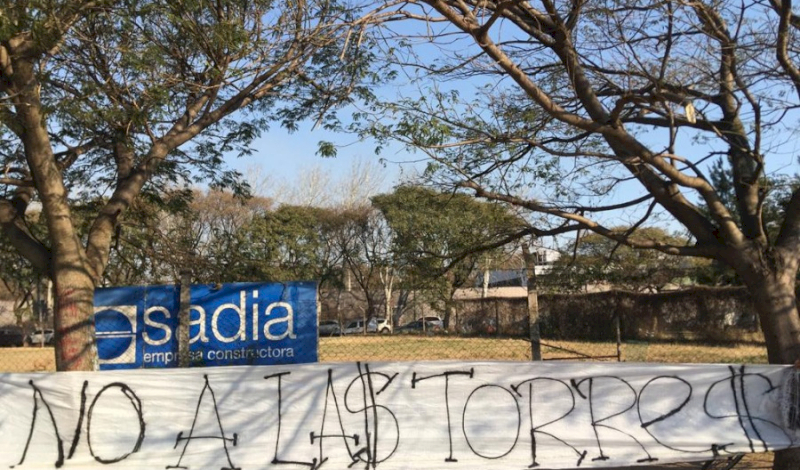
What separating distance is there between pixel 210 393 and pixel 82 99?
3.26 metres

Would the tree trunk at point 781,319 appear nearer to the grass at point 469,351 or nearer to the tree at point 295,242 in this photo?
the tree at point 295,242

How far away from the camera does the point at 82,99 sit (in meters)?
6.29

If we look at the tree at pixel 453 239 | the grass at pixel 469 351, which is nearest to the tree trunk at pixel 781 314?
the tree at pixel 453 239

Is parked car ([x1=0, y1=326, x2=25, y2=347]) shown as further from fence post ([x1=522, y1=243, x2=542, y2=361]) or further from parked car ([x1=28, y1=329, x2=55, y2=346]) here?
fence post ([x1=522, y1=243, x2=542, y2=361])

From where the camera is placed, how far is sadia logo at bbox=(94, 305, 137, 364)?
→ 5.81 metres

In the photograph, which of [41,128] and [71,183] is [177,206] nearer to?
[71,183]

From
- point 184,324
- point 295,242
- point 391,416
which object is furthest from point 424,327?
point 391,416

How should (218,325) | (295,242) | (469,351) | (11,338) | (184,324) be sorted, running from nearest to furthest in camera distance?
(184,324), (218,325), (469,351), (295,242), (11,338)

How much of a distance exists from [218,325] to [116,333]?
3.05 feet

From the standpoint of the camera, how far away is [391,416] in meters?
5.01

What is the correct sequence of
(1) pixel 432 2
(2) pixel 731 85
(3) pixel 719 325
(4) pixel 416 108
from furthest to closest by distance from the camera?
(3) pixel 719 325
(4) pixel 416 108
(2) pixel 731 85
(1) pixel 432 2

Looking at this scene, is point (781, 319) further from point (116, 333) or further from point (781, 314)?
point (116, 333)

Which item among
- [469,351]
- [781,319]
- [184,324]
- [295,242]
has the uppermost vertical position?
[295,242]

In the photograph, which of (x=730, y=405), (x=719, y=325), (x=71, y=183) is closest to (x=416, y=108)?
(x=730, y=405)
